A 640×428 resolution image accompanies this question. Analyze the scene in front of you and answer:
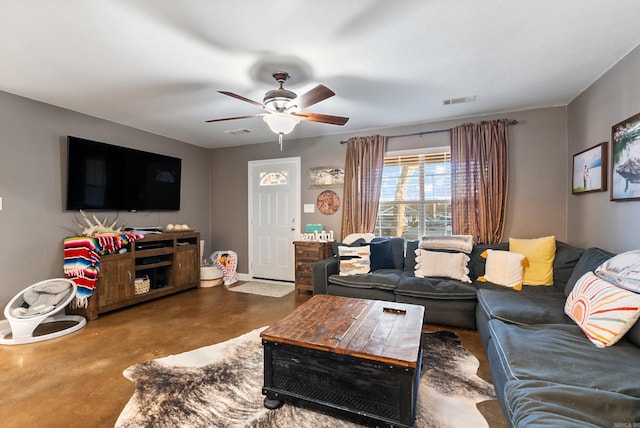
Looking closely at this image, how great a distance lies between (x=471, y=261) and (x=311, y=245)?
6.75 ft

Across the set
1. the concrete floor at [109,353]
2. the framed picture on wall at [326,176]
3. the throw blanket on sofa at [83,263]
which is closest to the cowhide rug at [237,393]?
the concrete floor at [109,353]

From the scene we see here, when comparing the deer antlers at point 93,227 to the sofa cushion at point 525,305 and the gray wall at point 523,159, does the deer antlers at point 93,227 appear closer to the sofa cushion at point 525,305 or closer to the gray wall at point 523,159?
the gray wall at point 523,159

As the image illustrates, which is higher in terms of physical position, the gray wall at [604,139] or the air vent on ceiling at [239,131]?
the air vent on ceiling at [239,131]

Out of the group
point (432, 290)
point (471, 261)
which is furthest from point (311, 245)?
point (471, 261)

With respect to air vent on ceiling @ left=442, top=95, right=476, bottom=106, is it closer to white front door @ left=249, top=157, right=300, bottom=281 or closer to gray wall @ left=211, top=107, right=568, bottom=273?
gray wall @ left=211, top=107, right=568, bottom=273

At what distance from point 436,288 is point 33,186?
4.48 m

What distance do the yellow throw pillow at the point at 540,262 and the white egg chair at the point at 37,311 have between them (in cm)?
468

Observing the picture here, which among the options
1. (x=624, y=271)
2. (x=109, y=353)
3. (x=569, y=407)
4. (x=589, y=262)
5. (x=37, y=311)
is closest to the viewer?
(x=569, y=407)

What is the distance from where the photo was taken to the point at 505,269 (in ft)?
9.80

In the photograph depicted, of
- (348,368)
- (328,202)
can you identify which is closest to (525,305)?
(348,368)

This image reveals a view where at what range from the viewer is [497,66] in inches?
98.3

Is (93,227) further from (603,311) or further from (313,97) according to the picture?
(603,311)

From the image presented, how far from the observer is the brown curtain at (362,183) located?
4211 mm

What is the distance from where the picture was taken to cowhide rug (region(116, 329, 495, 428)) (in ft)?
5.46
